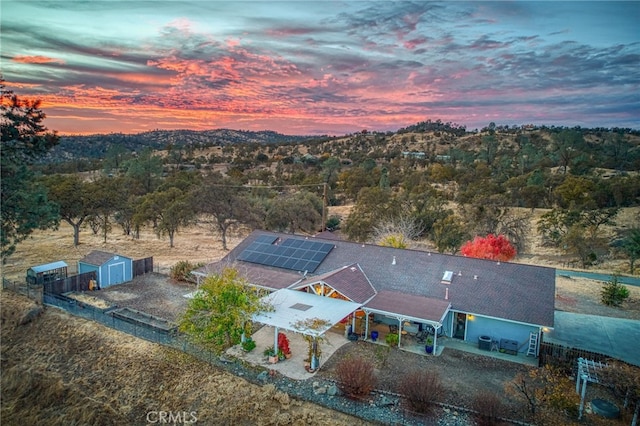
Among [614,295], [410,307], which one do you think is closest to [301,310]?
[410,307]

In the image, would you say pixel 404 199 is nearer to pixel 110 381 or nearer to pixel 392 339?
pixel 392 339

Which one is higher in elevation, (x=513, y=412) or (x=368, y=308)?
(x=368, y=308)

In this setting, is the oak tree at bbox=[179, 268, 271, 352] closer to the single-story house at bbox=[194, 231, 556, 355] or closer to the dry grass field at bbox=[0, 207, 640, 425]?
the dry grass field at bbox=[0, 207, 640, 425]

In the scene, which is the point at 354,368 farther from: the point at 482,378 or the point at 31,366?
the point at 31,366

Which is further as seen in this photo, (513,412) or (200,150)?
(200,150)

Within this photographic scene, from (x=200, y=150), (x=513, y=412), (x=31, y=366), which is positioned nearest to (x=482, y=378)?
(x=513, y=412)

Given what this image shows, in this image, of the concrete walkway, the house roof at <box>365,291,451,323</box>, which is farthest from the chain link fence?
the concrete walkway
